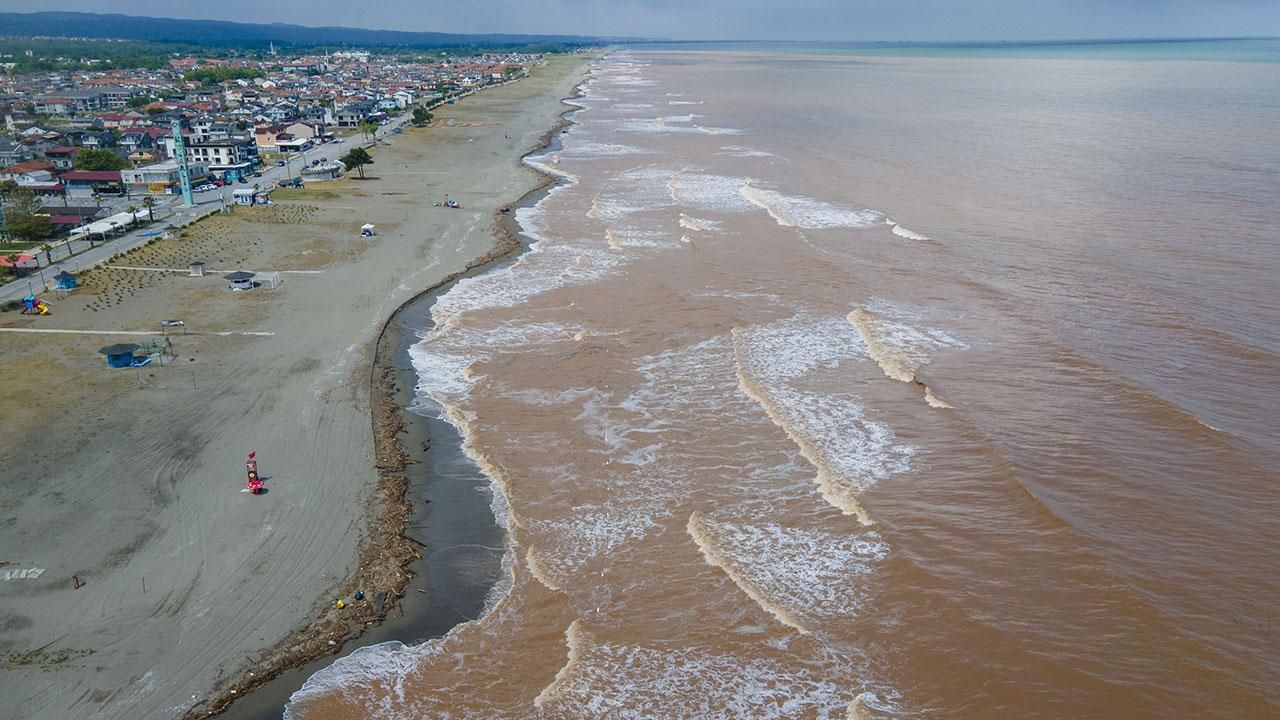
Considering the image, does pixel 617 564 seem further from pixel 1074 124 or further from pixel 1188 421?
pixel 1074 124

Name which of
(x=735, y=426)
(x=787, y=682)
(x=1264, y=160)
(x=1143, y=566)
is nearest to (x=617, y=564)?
(x=787, y=682)

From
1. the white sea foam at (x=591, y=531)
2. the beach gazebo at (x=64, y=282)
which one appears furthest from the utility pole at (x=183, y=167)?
the white sea foam at (x=591, y=531)

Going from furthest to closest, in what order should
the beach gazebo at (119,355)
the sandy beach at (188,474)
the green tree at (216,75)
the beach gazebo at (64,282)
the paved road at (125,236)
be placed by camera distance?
1. the green tree at (216,75)
2. the paved road at (125,236)
3. the beach gazebo at (64,282)
4. the beach gazebo at (119,355)
5. the sandy beach at (188,474)

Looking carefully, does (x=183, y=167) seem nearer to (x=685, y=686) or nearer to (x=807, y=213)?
(x=807, y=213)

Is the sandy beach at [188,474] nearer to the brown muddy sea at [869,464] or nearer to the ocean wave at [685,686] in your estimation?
the brown muddy sea at [869,464]

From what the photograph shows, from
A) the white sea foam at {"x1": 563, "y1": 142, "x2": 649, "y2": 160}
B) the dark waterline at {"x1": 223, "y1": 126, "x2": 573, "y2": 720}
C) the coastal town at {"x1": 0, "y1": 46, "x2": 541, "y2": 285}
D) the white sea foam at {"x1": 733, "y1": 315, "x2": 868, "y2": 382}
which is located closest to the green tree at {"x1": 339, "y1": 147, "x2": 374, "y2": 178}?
the coastal town at {"x1": 0, "y1": 46, "x2": 541, "y2": 285}

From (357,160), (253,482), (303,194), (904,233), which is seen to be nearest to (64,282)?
(253,482)
